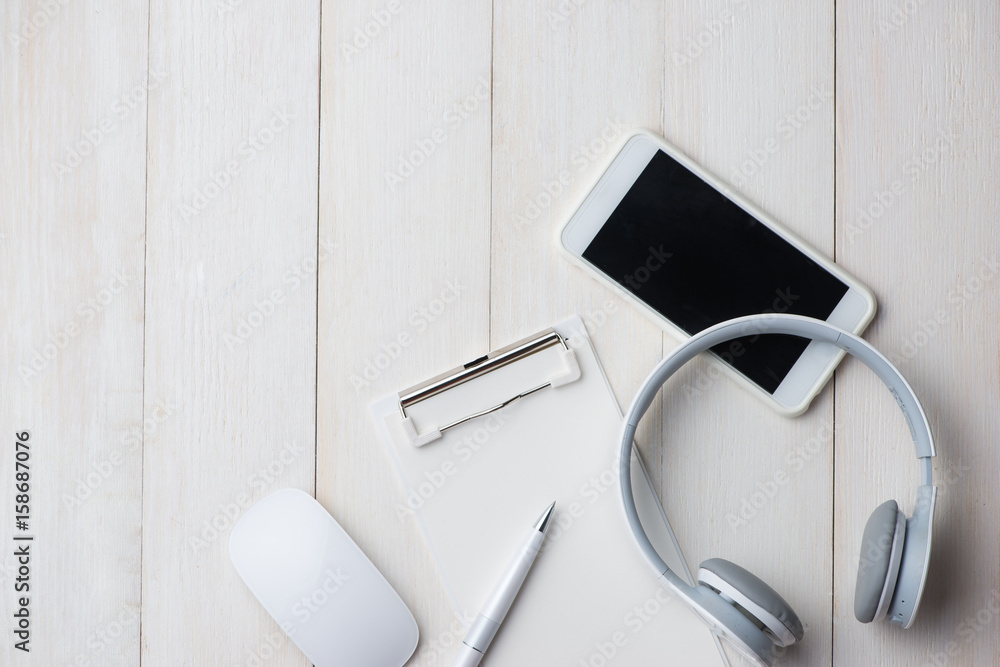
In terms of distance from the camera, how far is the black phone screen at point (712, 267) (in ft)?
1.78

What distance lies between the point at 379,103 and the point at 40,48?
0.95 feet

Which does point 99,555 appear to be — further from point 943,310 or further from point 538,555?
point 943,310

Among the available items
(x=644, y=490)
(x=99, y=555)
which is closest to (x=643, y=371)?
(x=644, y=490)

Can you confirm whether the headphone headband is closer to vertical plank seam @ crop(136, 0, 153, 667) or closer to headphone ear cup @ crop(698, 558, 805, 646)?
headphone ear cup @ crop(698, 558, 805, 646)

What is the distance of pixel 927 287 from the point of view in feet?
1.84

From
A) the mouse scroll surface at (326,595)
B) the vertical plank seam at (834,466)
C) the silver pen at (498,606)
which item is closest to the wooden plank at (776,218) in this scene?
the vertical plank seam at (834,466)

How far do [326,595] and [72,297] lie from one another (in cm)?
33

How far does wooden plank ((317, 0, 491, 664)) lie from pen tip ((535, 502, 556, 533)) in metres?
0.13

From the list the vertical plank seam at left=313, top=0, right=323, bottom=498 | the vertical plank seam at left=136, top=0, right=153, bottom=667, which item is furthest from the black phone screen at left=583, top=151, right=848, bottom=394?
the vertical plank seam at left=136, top=0, right=153, bottom=667

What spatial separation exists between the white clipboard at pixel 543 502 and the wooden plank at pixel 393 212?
3cm

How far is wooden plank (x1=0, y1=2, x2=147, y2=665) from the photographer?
0.57 meters

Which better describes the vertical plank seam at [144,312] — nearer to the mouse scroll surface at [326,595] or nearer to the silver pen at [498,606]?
the mouse scroll surface at [326,595]

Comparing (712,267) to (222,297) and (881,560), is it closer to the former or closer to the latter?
(881,560)

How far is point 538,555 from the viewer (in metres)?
0.54
